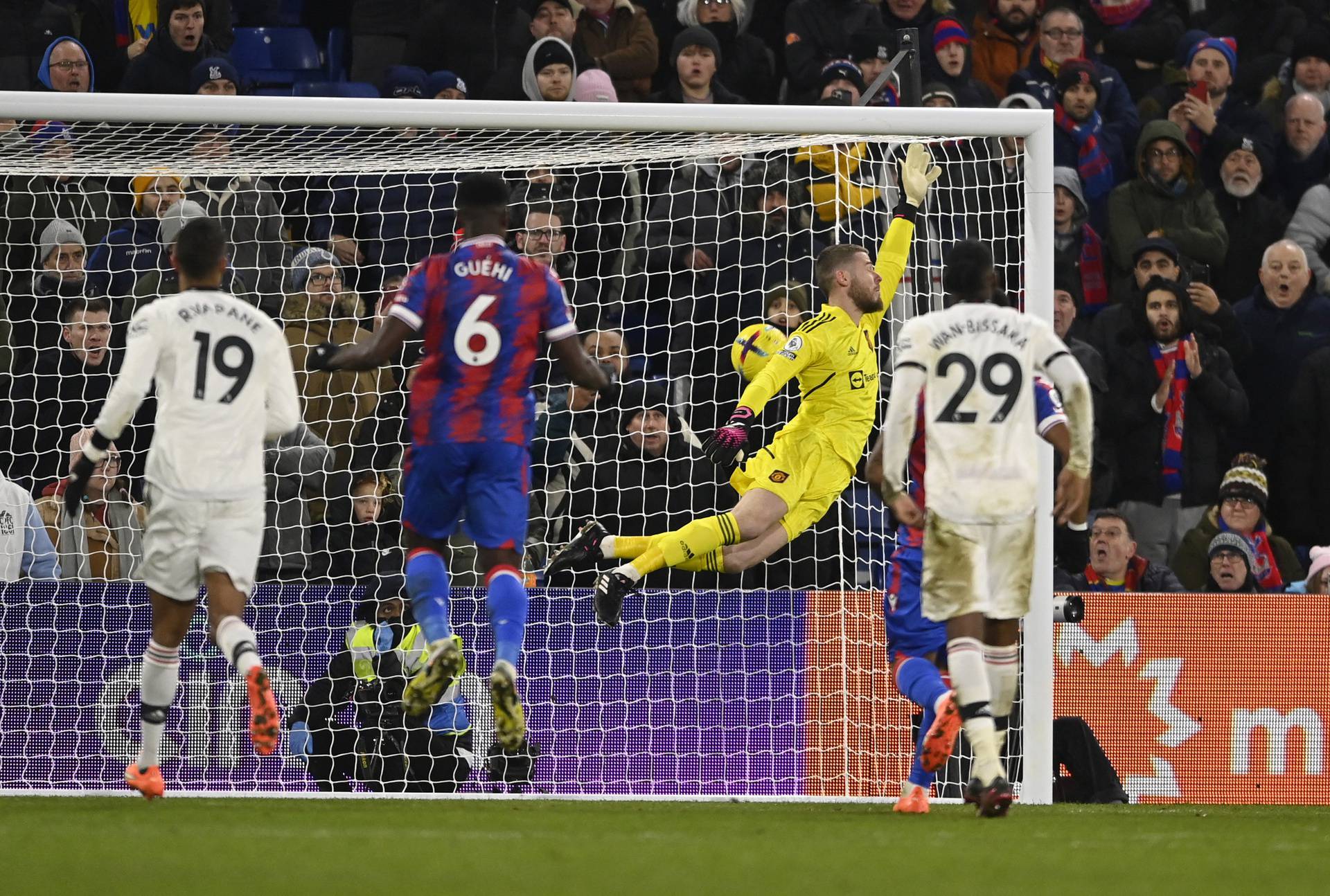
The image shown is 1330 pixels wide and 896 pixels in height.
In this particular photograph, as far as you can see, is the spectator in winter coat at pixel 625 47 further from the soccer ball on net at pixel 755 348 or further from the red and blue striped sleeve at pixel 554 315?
the red and blue striped sleeve at pixel 554 315

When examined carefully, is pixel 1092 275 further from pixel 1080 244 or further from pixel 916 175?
pixel 916 175

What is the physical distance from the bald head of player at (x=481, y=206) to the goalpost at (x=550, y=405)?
1459 mm

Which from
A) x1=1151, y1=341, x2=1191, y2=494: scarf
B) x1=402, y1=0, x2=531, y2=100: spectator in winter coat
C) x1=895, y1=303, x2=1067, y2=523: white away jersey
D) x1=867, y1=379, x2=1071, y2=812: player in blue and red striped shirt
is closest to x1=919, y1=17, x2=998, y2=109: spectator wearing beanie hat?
x1=1151, y1=341, x2=1191, y2=494: scarf

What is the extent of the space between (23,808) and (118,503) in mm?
2953

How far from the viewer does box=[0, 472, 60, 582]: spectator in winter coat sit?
1049 cm

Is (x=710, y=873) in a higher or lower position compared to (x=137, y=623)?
lower

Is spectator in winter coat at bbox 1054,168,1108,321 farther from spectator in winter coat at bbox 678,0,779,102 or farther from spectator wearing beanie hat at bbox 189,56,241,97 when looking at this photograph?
spectator wearing beanie hat at bbox 189,56,241,97

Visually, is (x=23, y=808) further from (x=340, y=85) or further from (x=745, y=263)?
(x=340, y=85)

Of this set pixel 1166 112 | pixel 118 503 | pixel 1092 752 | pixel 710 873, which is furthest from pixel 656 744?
pixel 1166 112

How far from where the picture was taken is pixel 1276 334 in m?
12.9

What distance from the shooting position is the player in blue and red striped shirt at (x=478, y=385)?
8172mm

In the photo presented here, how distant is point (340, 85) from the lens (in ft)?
41.9

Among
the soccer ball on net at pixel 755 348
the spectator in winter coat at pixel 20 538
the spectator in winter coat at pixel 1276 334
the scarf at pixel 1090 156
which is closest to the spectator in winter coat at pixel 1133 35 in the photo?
the scarf at pixel 1090 156

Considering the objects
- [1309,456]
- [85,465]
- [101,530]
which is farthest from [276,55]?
[1309,456]
